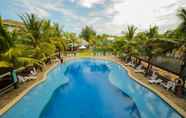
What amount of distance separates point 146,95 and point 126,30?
17.1 meters

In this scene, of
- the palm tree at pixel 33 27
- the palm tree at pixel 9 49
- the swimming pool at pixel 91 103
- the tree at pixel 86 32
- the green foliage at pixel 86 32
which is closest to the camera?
the swimming pool at pixel 91 103

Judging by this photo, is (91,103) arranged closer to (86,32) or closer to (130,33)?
(130,33)

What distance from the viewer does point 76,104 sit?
9359 millimetres

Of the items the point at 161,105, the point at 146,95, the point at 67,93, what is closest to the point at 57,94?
the point at 67,93

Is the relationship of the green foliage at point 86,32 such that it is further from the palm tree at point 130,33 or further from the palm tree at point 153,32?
the palm tree at point 153,32

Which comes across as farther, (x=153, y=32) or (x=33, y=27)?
(x=153, y=32)

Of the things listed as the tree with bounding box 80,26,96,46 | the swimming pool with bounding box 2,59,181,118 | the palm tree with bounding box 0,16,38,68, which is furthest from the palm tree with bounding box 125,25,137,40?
the tree with bounding box 80,26,96,46

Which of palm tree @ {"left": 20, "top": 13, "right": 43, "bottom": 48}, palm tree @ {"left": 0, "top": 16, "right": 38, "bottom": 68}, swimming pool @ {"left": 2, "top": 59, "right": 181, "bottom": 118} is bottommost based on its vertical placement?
swimming pool @ {"left": 2, "top": 59, "right": 181, "bottom": 118}

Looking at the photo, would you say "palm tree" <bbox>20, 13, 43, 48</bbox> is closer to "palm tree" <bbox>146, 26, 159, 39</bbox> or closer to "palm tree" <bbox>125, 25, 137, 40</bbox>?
"palm tree" <bbox>146, 26, 159, 39</bbox>

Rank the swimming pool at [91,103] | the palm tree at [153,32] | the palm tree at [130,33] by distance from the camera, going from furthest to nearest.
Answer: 1. the palm tree at [130,33]
2. the palm tree at [153,32]
3. the swimming pool at [91,103]

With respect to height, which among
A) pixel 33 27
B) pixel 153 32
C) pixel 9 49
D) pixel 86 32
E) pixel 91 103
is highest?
pixel 86 32

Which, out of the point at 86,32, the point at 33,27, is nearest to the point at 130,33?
the point at 33,27

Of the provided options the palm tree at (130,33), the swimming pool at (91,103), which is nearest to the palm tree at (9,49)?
the swimming pool at (91,103)

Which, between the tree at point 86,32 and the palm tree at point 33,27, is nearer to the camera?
the palm tree at point 33,27
